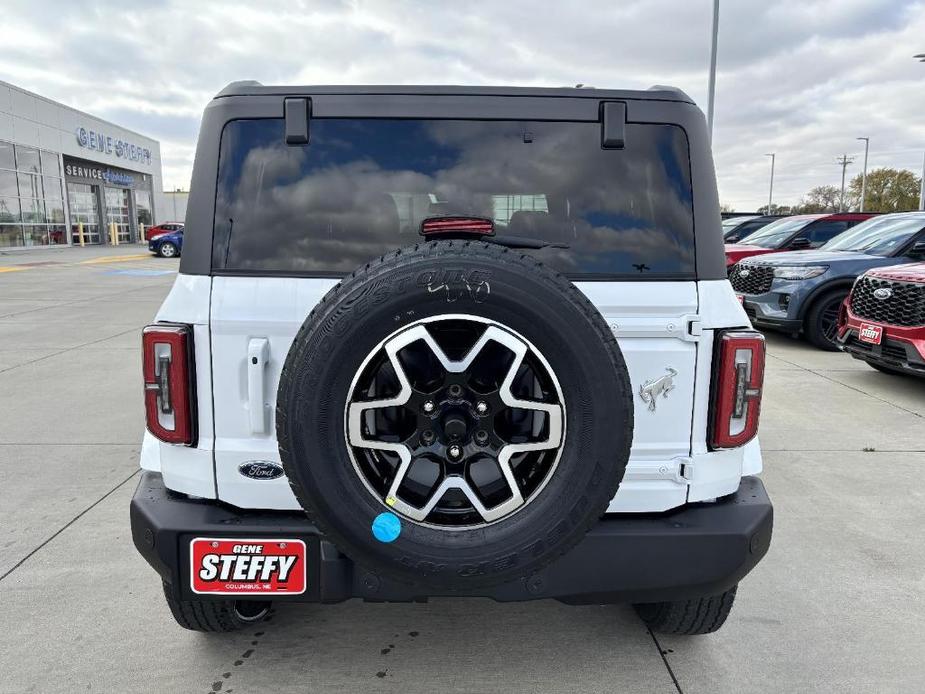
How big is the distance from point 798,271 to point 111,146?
3975 cm

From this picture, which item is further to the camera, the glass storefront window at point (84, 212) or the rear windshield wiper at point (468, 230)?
the glass storefront window at point (84, 212)

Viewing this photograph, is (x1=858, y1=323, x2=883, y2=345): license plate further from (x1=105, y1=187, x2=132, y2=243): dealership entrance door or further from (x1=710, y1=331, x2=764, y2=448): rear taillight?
(x1=105, y1=187, x2=132, y2=243): dealership entrance door

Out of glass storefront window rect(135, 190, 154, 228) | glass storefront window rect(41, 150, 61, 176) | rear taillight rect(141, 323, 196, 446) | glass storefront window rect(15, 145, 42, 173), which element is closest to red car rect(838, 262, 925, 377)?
rear taillight rect(141, 323, 196, 446)

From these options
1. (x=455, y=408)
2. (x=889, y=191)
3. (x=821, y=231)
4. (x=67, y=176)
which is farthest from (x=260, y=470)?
(x=889, y=191)

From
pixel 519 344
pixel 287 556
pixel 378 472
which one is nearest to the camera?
pixel 519 344

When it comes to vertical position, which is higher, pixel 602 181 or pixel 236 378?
pixel 602 181

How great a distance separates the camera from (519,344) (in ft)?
5.68

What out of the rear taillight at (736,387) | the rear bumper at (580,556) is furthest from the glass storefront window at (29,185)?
the rear taillight at (736,387)

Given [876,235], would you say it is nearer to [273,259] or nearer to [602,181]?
[602,181]

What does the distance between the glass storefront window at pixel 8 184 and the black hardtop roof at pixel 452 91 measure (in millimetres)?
32099

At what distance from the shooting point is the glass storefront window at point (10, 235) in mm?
28144

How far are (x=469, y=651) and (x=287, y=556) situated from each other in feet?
3.00

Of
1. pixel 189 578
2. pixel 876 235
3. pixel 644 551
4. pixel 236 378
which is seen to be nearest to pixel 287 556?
pixel 189 578

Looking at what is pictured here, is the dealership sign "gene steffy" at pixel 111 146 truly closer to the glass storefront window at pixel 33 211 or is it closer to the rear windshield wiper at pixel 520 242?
the glass storefront window at pixel 33 211
